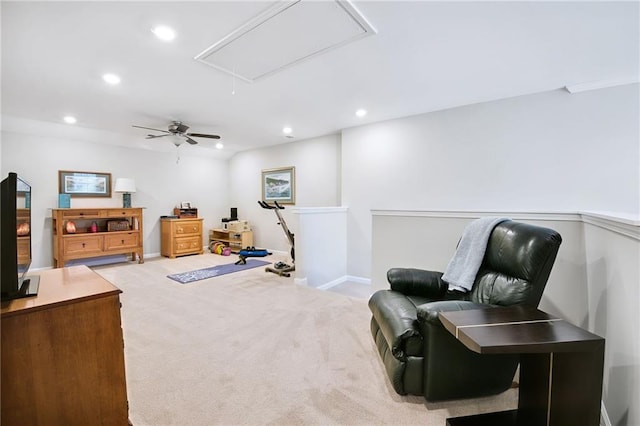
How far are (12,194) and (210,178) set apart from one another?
6320 mm

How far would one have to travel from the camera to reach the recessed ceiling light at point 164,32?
207 centimetres

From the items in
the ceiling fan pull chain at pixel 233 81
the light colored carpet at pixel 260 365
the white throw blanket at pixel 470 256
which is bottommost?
the light colored carpet at pixel 260 365

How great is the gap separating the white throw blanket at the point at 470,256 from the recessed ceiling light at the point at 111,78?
3625 millimetres

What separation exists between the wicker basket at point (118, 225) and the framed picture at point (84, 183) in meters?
0.59

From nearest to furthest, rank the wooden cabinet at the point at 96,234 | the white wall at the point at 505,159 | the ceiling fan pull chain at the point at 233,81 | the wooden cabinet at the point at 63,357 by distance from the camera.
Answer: the wooden cabinet at the point at 63,357
the ceiling fan pull chain at the point at 233,81
the white wall at the point at 505,159
the wooden cabinet at the point at 96,234

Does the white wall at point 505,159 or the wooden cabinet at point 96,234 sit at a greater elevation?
the white wall at point 505,159

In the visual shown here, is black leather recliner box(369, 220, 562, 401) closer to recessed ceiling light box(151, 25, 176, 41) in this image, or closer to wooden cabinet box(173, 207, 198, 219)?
recessed ceiling light box(151, 25, 176, 41)

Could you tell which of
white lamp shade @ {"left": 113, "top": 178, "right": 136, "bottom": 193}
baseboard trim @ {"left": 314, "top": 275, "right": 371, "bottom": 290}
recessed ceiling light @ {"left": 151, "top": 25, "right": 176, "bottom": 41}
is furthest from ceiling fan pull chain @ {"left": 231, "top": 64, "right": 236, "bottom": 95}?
white lamp shade @ {"left": 113, "top": 178, "right": 136, "bottom": 193}

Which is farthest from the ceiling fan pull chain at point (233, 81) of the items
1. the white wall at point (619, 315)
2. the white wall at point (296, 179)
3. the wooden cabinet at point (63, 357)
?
the white wall at point (619, 315)

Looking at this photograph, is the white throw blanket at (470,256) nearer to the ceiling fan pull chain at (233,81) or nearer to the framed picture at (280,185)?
the ceiling fan pull chain at (233,81)

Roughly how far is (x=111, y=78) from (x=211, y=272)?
3015 millimetres

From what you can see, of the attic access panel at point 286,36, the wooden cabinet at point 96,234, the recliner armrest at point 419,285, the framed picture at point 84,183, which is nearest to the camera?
the attic access panel at point 286,36

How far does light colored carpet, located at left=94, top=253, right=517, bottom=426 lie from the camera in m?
1.61

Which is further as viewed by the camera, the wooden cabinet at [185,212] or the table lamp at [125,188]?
the wooden cabinet at [185,212]
